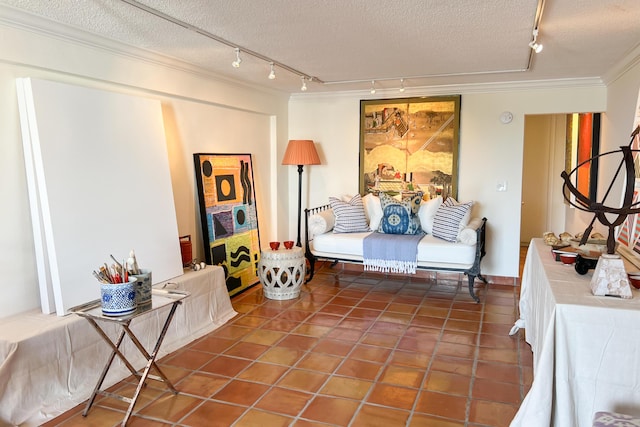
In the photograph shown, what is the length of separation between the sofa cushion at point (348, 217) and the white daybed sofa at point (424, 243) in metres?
0.06

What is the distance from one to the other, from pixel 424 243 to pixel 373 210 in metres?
0.96

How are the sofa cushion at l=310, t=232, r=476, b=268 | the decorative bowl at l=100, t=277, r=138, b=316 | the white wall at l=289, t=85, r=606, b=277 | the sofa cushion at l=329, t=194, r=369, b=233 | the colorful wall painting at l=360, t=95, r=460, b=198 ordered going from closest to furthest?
the decorative bowl at l=100, t=277, r=138, b=316
the sofa cushion at l=310, t=232, r=476, b=268
the white wall at l=289, t=85, r=606, b=277
the sofa cushion at l=329, t=194, r=369, b=233
the colorful wall painting at l=360, t=95, r=460, b=198

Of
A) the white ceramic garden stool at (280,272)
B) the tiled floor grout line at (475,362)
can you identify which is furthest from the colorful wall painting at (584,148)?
the white ceramic garden stool at (280,272)

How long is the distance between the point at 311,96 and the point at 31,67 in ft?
11.6

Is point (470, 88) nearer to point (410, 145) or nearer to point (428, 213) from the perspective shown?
point (410, 145)

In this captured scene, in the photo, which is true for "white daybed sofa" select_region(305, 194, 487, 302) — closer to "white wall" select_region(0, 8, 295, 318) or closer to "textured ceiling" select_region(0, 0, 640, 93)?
"white wall" select_region(0, 8, 295, 318)

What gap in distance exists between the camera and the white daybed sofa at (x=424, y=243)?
455cm

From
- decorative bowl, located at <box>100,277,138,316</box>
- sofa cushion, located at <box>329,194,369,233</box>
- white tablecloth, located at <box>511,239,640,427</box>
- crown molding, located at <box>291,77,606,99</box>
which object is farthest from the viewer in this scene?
sofa cushion, located at <box>329,194,369,233</box>

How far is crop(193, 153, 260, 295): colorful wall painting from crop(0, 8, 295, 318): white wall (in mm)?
111

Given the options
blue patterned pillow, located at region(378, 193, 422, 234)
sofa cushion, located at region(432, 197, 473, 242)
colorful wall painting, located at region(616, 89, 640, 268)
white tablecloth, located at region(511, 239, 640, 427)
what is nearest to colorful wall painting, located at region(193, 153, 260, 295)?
blue patterned pillow, located at region(378, 193, 422, 234)

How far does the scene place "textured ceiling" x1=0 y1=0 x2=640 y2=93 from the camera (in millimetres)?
2631

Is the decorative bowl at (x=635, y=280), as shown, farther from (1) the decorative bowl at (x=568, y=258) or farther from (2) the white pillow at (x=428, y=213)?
(2) the white pillow at (x=428, y=213)

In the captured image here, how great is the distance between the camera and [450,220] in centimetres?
478

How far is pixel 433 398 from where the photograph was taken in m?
2.76
